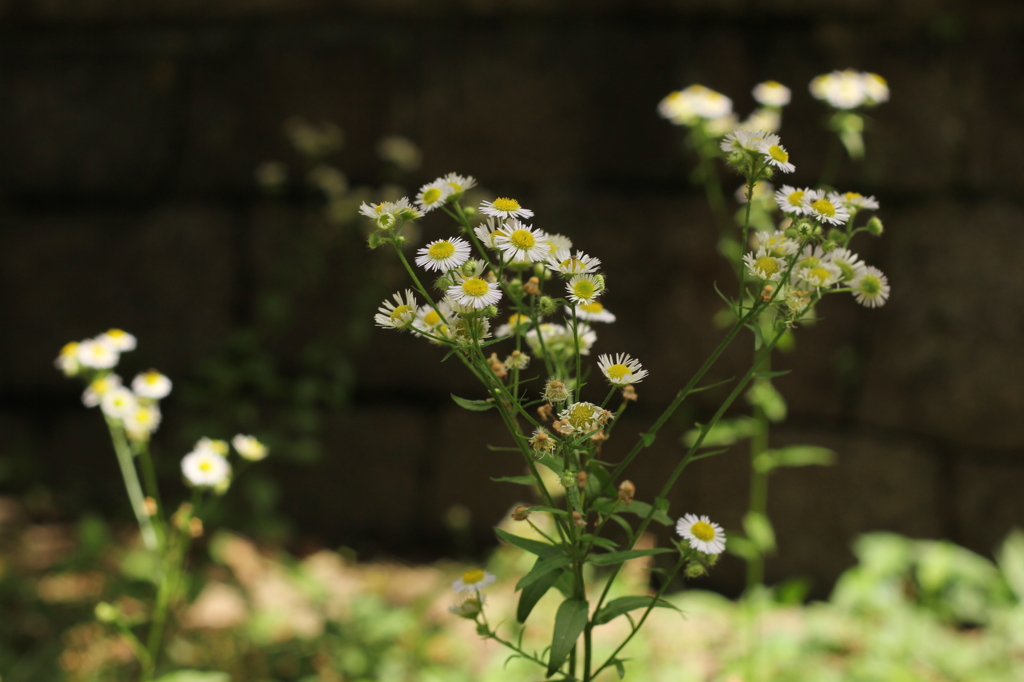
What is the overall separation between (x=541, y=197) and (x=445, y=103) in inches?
17.0

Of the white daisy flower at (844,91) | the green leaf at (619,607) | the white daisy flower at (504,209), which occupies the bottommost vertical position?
the green leaf at (619,607)

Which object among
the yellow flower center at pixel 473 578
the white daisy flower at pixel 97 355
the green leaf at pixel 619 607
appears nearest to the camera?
the green leaf at pixel 619 607

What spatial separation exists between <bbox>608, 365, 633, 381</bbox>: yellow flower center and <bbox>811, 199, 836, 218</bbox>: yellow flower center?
26 cm

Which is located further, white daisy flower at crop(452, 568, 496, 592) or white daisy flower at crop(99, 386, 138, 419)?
white daisy flower at crop(99, 386, 138, 419)

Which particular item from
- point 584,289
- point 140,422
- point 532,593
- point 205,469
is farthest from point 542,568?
point 140,422

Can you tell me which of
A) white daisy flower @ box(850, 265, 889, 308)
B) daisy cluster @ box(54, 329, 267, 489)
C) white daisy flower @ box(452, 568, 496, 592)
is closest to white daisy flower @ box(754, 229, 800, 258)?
white daisy flower @ box(850, 265, 889, 308)

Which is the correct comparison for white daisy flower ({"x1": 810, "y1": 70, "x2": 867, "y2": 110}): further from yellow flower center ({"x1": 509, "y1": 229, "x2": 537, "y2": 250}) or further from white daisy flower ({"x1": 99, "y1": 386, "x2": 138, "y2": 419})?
white daisy flower ({"x1": 99, "y1": 386, "x2": 138, "y2": 419})

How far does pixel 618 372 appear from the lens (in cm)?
78

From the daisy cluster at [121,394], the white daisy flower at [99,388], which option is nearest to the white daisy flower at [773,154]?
the daisy cluster at [121,394]

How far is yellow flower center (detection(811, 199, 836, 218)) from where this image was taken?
0.78m

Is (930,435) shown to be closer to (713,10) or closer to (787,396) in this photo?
(787,396)

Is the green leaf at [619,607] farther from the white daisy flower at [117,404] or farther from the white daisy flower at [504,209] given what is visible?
the white daisy flower at [117,404]

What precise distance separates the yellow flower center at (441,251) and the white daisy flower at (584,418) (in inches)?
8.3

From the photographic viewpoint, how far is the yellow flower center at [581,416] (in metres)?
0.73
